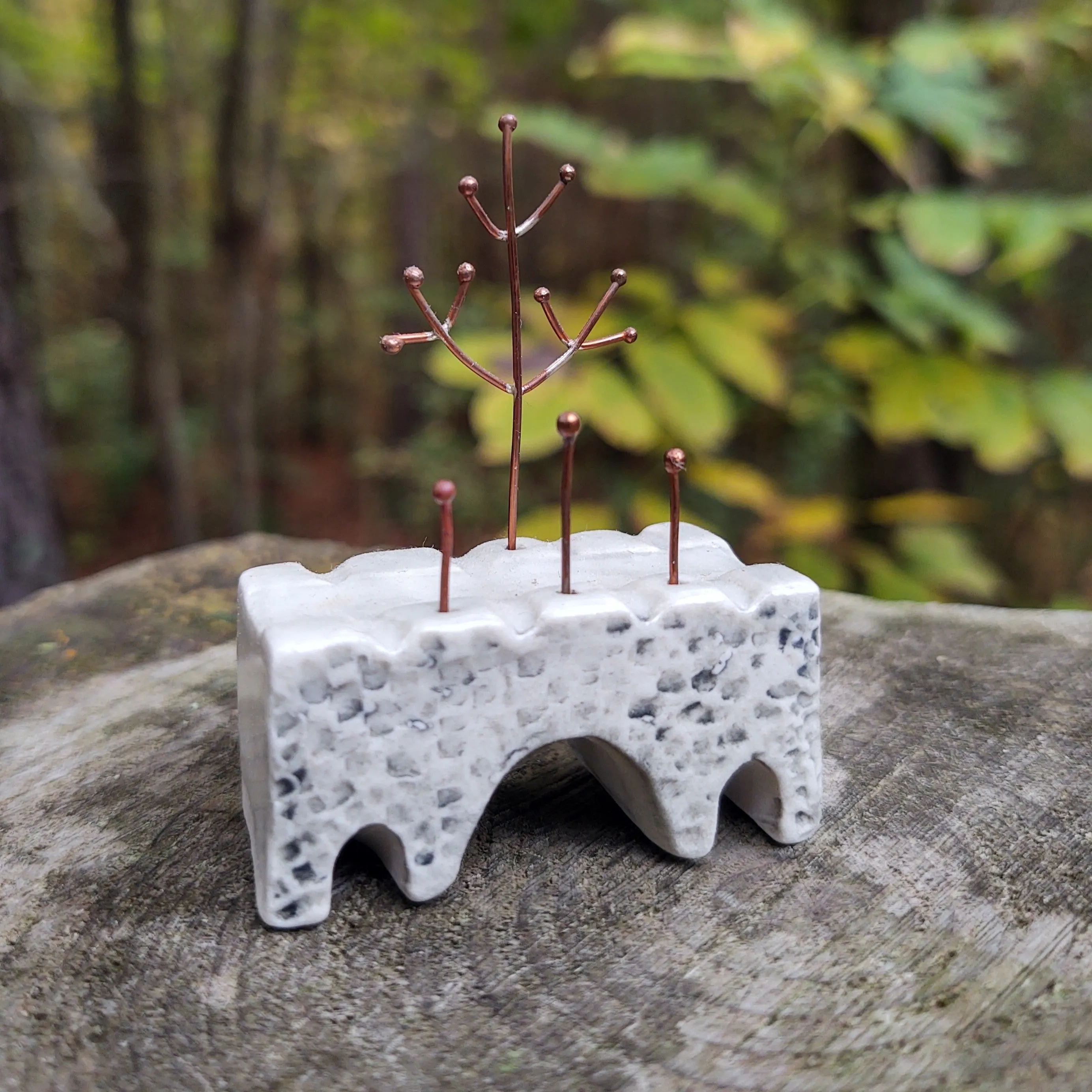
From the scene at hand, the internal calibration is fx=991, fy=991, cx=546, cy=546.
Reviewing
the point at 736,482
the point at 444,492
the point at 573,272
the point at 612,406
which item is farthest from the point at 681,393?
the point at 573,272

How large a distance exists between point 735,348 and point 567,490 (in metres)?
1.44

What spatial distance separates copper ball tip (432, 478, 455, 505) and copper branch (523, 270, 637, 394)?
274 mm

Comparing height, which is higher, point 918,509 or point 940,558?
point 918,509

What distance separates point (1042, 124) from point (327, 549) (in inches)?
137

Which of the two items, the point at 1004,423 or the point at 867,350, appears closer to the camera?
the point at 1004,423

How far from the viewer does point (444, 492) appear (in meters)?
0.99

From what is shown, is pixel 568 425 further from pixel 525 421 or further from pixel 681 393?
pixel 681 393

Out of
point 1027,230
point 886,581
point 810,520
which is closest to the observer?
point 1027,230

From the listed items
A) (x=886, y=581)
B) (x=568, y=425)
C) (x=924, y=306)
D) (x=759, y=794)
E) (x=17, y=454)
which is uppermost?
(x=568, y=425)

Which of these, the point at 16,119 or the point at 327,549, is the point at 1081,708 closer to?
the point at 327,549

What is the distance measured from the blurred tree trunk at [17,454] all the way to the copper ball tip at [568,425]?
1826mm

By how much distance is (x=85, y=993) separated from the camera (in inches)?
35.6

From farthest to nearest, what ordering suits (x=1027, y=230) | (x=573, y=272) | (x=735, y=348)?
(x=573, y=272)
(x=735, y=348)
(x=1027, y=230)

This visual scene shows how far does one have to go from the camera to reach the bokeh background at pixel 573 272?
2324 mm
